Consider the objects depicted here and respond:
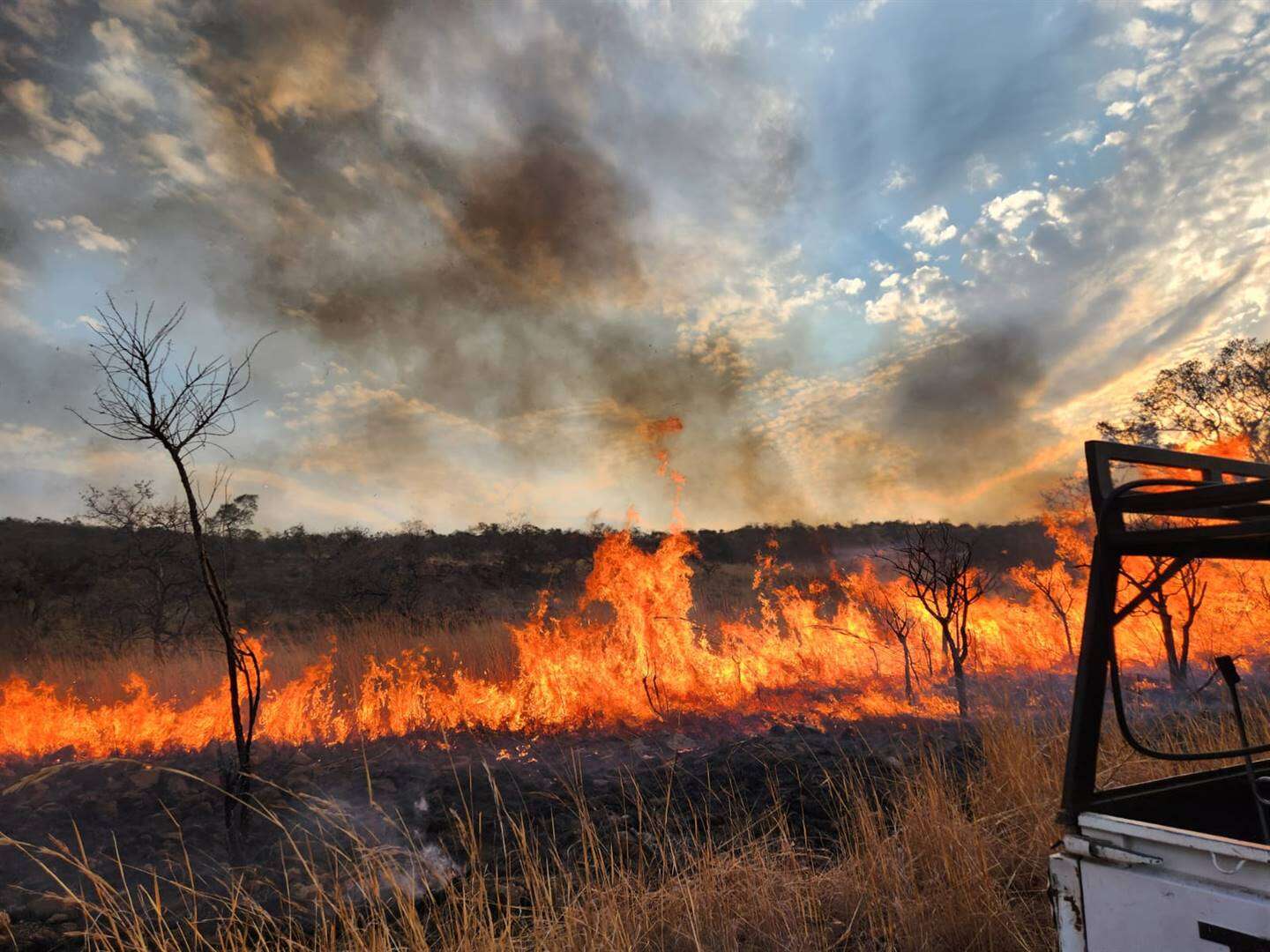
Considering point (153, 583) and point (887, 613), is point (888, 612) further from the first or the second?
point (153, 583)

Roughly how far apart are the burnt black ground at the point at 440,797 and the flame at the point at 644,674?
0.84 metres

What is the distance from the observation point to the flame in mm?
10023

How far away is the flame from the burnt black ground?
0.84 meters

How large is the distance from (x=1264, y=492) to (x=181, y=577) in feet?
88.7

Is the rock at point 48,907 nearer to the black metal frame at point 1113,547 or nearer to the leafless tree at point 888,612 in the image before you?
the black metal frame at point 1113,547

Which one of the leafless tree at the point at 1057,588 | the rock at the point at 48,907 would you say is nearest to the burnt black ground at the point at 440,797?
the rock at the point at 48,907

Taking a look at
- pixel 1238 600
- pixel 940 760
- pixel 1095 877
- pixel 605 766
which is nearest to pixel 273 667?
pixel 605 766

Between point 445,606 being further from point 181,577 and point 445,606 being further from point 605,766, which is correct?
point 605,766

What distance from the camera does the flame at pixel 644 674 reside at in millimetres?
10023

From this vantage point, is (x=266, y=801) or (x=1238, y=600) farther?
(x=1238, y=600)

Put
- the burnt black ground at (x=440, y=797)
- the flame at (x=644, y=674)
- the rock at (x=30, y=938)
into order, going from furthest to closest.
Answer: the flame at (x=644, y=674) < the burnt black ground at (x=440, y=797) < the rock at (x=30, y=938)

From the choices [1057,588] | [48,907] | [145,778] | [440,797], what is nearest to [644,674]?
[440,797]

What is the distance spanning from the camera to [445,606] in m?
26.5

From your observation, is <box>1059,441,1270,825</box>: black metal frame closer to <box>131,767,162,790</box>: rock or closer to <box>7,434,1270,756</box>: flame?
<box>7,434,1270,756</box>: flame
